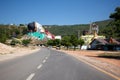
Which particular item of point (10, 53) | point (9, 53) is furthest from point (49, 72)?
point (10, 53)

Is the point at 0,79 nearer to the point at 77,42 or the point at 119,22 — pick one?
the point at 119,22

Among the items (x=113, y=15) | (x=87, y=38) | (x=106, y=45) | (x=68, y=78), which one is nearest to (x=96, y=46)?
(x=106, y=45)

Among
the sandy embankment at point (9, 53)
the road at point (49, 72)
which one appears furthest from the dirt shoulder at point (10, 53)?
the road at point (49, 72)

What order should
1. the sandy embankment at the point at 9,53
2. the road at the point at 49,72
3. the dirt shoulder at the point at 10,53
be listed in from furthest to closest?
the sandy embankment at the point at 9,53 < the dirt shoulder at the point at 10,53 < the road at the point at 49,72

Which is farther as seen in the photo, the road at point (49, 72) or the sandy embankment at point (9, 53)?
the sandy embankment at point (9, 53)

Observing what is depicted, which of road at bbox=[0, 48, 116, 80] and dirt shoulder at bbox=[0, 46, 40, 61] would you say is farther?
dirt shoulder at bbox=[0, 46, 40, 61]

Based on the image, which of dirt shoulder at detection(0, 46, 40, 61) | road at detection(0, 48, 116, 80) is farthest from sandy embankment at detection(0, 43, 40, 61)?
road at detection(0, 48, 116, 80)

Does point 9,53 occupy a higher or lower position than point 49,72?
higher

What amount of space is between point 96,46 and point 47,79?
305 feet

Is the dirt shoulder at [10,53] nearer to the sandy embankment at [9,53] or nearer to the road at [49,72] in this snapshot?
the sandy embankment at [9,53]

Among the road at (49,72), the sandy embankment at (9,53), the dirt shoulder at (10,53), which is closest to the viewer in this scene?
the road at (49,72)

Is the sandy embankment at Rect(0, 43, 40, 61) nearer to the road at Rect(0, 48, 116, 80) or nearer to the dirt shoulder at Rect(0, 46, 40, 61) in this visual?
the dirt shoulder at Rect(0, 46, 40, 61)

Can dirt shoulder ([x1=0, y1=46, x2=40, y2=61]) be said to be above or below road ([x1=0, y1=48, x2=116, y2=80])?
above

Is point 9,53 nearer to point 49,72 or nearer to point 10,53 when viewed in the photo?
point 10,53
